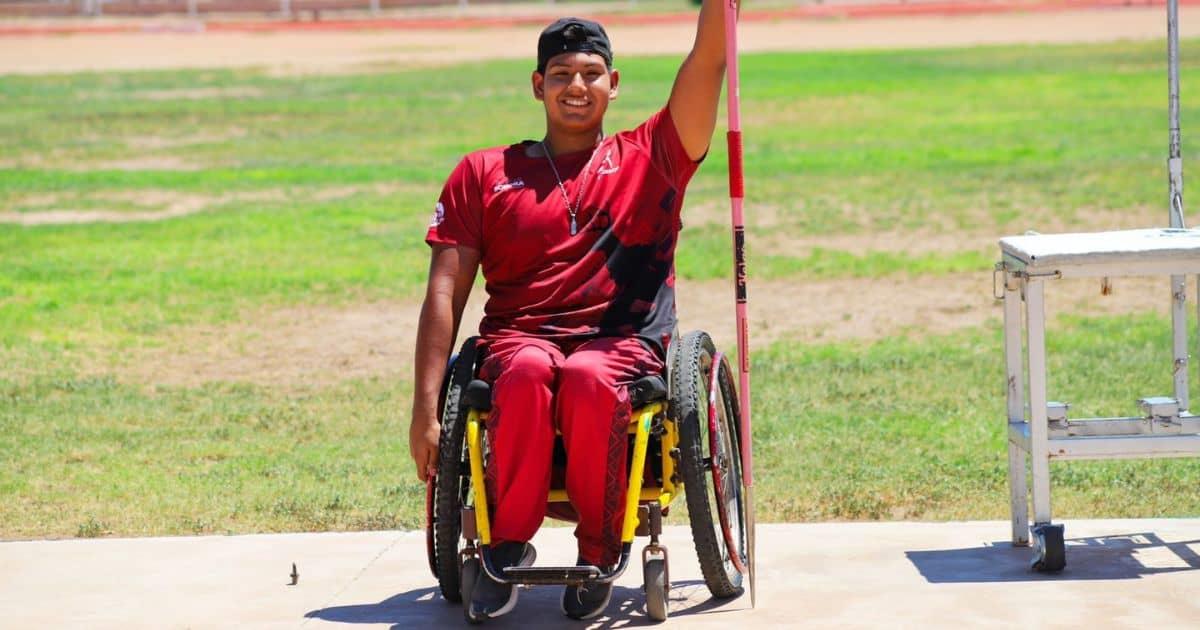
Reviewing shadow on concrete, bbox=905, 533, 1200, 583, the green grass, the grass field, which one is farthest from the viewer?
the grass field

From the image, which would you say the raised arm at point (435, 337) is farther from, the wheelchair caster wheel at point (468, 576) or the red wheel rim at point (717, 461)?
the red wheel rim at point (717, 461)

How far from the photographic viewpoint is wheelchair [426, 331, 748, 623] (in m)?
4.91

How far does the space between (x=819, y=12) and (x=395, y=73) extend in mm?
18843

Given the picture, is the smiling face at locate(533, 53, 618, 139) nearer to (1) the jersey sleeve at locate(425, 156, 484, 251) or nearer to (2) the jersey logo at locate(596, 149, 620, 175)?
(2) the jersey logo at locate(596, 149, 620, 175)

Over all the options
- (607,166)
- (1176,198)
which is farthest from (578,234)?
(1176,198)

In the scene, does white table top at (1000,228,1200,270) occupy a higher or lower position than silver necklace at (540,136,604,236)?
lower

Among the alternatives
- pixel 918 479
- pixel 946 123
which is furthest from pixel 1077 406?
pixel 946 123

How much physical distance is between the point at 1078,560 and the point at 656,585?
4.37 ft

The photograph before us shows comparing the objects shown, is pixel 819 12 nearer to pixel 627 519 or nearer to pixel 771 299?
pixel 771 299

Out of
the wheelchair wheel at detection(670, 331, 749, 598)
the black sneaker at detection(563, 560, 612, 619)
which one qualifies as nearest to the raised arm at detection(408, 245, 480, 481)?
the black sneaker at detection(563, 560, 612, 619)

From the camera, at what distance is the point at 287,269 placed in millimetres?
13562

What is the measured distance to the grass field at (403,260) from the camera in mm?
7160

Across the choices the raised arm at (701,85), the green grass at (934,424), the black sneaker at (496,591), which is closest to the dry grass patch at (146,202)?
the green grass at (934,424)

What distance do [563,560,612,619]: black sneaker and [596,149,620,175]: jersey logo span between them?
1.11 metres
